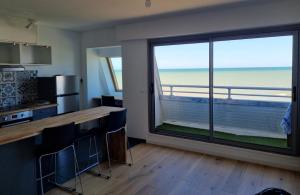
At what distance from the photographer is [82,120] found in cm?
303

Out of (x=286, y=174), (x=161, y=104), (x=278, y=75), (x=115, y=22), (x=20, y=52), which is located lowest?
(x=286, y=174)

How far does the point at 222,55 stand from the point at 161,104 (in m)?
1.96

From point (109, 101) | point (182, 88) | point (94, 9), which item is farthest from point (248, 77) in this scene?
point (109, 101)

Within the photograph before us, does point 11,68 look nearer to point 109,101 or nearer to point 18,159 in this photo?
point 109,101

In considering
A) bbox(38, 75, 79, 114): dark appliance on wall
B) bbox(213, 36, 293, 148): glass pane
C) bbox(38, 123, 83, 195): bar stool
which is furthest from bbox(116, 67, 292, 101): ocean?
bbox(38, 123, 83, 195): bar stool

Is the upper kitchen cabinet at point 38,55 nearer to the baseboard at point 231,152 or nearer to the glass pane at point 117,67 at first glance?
the glass pane at point 117,67

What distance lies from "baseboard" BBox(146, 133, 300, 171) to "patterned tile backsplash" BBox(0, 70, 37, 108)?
2.70 meters

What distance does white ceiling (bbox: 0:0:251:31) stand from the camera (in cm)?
336

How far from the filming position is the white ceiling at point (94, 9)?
3.36m

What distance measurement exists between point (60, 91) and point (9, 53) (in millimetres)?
1188

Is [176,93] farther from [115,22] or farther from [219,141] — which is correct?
[115,22]

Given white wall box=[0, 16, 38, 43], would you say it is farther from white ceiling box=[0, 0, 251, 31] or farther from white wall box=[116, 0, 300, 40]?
white wall box=[116, 0, 300, 40]

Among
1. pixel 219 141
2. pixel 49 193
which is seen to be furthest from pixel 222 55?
pixel 49 193

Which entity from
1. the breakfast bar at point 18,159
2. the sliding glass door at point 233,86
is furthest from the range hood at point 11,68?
the sliding glass door at point 233,86
